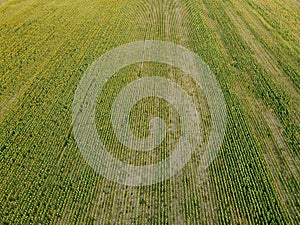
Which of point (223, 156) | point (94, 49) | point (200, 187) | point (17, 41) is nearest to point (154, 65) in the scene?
point (94, 49)

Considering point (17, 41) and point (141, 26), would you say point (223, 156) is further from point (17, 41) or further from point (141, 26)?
point (17, 41)

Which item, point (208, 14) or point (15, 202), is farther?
point (208, 14)

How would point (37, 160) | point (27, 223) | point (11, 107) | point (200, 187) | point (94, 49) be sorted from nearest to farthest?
point (27, 223) < point (200, 187) < point (37, 160) < point (11, 107) < point (94, 49)

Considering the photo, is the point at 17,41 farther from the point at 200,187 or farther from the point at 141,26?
the point at 200,187

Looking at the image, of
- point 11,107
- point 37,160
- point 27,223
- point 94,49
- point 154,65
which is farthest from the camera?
point 94,49

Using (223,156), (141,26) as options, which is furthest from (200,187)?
(141,26)

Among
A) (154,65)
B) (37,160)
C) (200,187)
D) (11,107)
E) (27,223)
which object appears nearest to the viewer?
(27,223)
